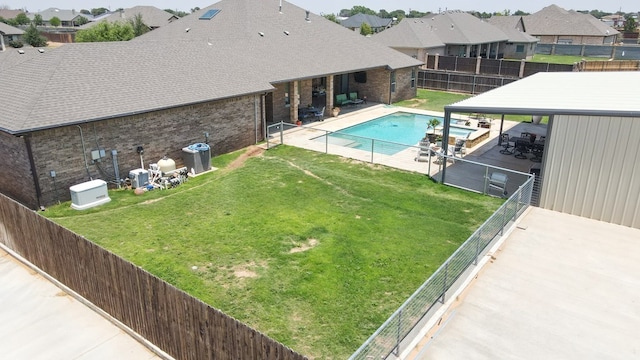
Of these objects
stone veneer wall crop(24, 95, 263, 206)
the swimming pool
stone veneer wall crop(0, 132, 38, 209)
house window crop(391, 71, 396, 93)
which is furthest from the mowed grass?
house window crop(391, 71, 396, 93)

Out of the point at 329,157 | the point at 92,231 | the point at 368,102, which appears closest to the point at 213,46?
the point at 329,157

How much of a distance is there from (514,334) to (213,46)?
2182cm

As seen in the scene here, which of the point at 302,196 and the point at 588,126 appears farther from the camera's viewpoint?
the point at 302,196

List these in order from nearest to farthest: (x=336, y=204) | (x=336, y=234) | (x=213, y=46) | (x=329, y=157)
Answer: (x=336, y=234)
(x=336, y=204)
(x=329, y=157)
(x=213, y=46)

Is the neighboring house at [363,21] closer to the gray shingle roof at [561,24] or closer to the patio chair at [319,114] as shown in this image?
the gray shingle roof at [561,24]

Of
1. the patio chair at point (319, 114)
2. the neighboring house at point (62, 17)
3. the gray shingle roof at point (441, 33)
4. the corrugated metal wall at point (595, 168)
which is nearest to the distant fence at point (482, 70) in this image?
the gray shingle roof at point (441, 33)

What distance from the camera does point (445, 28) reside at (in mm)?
51969

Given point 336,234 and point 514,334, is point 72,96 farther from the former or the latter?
point 514,334

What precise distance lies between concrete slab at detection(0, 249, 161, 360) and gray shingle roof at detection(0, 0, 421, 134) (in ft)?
18.7

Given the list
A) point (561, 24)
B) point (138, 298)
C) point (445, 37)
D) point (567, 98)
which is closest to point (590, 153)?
point (567, 98)

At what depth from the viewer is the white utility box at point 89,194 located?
14867 mm

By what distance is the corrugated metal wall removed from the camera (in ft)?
42.8

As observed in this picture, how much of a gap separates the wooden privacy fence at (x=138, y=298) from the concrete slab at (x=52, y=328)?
0.28 meters

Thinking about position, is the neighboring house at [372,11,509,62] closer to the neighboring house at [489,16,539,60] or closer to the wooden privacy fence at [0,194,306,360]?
the neighboring house at [489,16,539,60]
